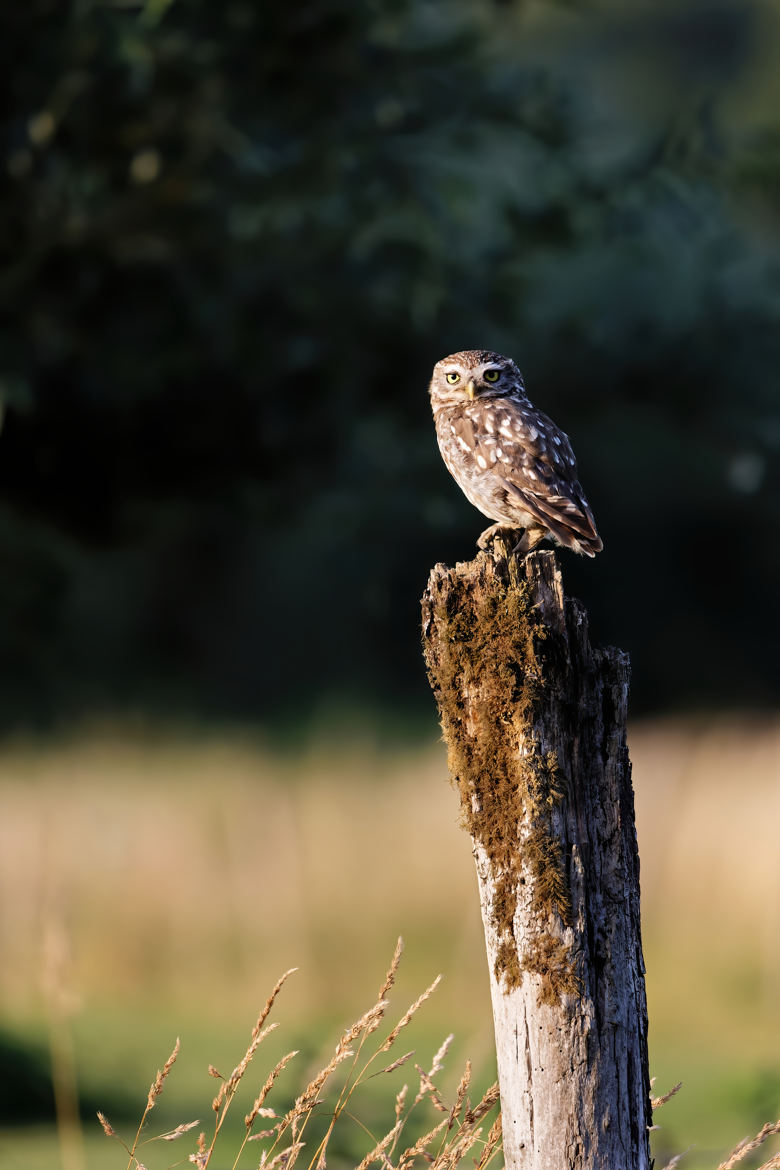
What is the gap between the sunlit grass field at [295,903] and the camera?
5551 mm

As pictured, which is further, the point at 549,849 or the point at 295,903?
the point at 295,903

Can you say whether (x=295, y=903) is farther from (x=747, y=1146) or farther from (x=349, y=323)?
(x=747, y=1146)

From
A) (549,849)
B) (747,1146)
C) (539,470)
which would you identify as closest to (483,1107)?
(747,1146)

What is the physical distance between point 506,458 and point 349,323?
336 centimetres

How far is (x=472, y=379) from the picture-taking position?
9.81ft

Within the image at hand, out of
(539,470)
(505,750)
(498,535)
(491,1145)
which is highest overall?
(539,470)

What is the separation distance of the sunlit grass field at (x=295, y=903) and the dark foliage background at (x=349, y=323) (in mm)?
545

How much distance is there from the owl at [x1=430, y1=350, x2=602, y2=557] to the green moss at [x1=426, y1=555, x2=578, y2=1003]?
0.54 metres

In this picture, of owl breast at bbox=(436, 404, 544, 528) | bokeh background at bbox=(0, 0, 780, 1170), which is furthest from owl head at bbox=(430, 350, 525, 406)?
bokeh background at bbox=(0, 0, 780, 1170)

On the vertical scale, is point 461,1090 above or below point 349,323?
Result: below

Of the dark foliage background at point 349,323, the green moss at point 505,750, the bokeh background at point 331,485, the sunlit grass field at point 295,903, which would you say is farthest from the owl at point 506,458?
the sunlit grass field at point 295,903

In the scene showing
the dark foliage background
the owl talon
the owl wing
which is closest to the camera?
the owl wing

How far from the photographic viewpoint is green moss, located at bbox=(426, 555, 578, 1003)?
185 cm

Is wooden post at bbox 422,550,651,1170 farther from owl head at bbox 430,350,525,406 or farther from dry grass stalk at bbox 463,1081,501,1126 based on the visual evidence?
owl head at bbox 430,350,525,406
